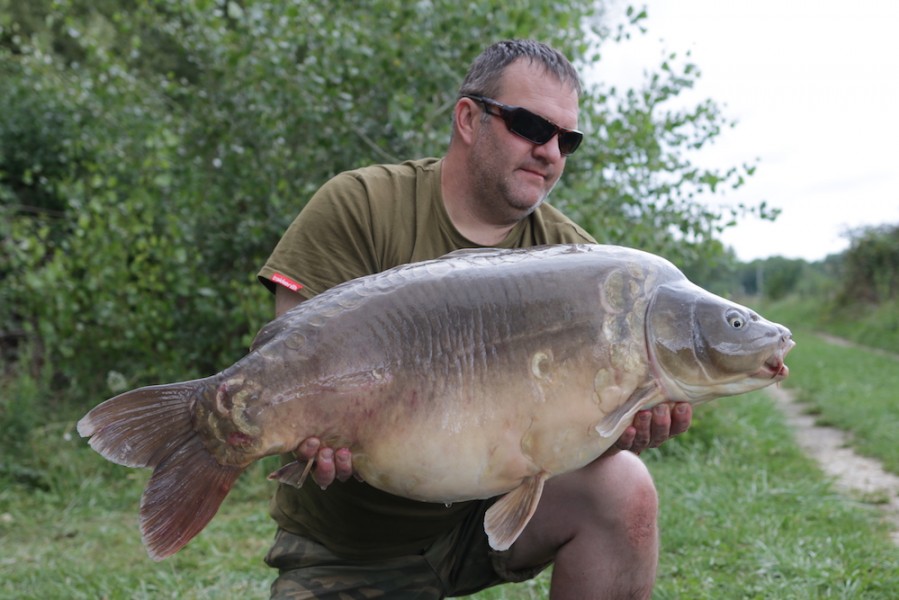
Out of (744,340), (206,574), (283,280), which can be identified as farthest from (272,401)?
(206,574)

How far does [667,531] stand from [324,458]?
2512 mm

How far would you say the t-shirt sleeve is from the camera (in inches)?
90.2

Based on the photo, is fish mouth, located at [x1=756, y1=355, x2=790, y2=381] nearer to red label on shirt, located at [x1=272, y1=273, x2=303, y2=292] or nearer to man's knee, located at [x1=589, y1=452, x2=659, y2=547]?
man's knee, located at [x1=589, y1=452, x2=659, y2=547]

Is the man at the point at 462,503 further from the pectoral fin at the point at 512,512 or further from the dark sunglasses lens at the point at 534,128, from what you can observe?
the pectoral fin at the point at 512,512

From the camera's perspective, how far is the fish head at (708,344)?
5.90 feet

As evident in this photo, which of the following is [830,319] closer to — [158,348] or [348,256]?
[158,348]

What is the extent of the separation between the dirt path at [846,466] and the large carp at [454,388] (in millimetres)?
2817

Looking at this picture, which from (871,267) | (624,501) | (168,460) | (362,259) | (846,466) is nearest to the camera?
(168,460)

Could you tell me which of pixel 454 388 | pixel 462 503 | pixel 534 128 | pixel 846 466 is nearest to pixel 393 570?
pixel 462 503

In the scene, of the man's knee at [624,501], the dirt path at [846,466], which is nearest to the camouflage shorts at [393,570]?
the man's knee at [624,501]

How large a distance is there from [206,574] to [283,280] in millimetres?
1755

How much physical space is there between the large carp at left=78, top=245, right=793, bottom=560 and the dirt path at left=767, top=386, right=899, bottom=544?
2817mm

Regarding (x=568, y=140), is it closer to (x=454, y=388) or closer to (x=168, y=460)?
(x=454, y=388)

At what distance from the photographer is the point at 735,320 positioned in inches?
71.4
